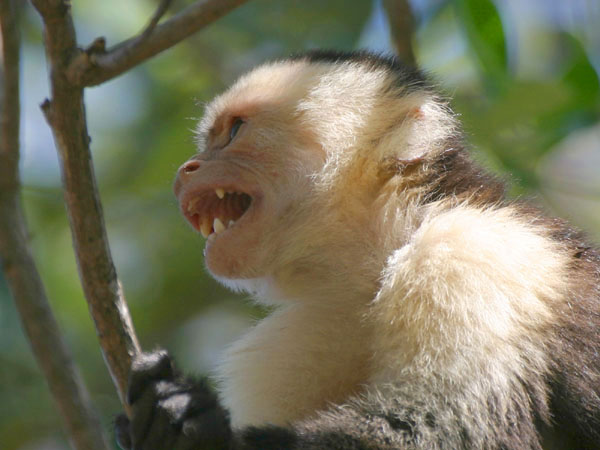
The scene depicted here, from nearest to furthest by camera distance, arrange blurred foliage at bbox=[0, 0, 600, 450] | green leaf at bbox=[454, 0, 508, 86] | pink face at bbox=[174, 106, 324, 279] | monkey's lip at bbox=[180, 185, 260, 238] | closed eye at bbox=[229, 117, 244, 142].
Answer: pink face at bbox=[174, 106, 324, 279], monkey's lip at bbox=[180, 185, 260, 238], closed eye at bbox=[229, 117, 244, 142], green leaf at bbox=[454, 0, 508, 86], blurred foliage at bbox=[0, 0, 600, 450]

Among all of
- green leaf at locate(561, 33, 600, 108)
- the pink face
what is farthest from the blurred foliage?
the pink face

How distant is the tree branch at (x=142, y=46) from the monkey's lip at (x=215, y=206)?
868mm

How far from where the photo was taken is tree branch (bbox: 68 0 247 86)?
398 cm

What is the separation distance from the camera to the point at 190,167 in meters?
4.80

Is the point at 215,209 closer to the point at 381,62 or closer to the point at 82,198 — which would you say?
the point at 82,198

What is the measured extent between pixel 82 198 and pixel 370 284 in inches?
55.7

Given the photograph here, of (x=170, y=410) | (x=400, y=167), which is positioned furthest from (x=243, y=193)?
(x=170, y=410)

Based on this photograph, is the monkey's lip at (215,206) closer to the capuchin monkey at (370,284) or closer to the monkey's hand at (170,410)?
the capuchin monkey at (370,284)

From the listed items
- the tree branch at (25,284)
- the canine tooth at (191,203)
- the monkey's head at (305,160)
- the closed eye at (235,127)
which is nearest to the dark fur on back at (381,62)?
the monkey's head at (305,160)

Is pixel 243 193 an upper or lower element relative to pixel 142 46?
lower

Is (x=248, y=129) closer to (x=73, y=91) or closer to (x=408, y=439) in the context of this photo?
(x=73, y=91)

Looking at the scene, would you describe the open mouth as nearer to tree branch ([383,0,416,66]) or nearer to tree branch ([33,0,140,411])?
tree branch ([33,0,140,411])

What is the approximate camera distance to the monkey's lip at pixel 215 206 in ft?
15.4

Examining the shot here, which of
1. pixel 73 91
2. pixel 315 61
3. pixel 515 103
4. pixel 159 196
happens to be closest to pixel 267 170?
pixel 315 61
